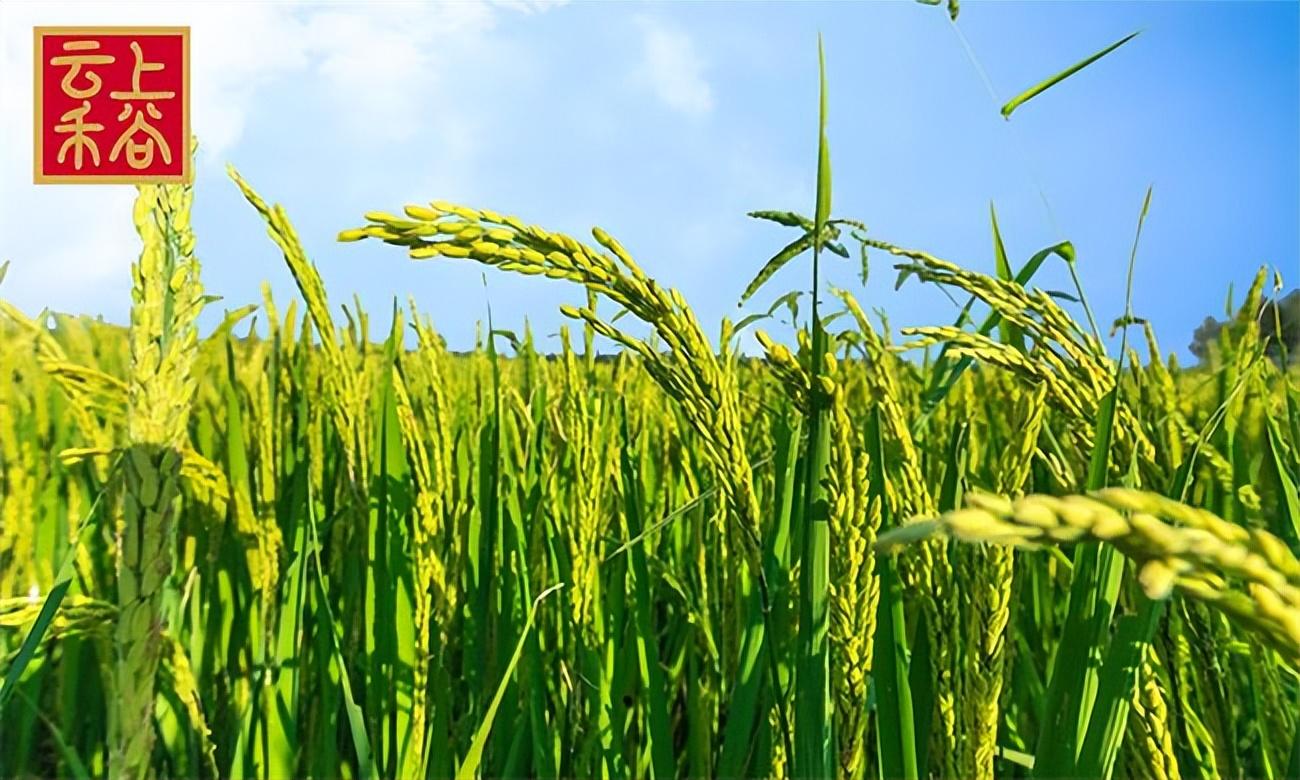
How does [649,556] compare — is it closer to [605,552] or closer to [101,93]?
[605,552]

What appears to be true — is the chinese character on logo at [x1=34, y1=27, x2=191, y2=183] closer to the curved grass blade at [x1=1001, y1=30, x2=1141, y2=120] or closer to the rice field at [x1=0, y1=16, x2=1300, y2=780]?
the rice field at [x1=0, y1=16, x2=1300, y2=780]

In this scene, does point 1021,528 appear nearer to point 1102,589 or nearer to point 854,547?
point 854,547

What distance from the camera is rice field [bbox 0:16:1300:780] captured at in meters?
0.71

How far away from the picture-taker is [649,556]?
151 centimetres

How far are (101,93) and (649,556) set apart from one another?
3.46ft

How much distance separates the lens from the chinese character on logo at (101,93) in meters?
1.36

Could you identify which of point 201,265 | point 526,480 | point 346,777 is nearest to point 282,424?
point 526,480

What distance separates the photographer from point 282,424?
5.29 feet

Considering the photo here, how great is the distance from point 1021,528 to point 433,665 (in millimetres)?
1019

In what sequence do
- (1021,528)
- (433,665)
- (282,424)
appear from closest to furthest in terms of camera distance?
(1021,528) < (433,665) < (282,424)

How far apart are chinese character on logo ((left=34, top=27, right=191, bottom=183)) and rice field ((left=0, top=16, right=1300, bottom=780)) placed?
239 mm

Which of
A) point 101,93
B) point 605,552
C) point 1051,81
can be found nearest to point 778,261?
point 1051,81

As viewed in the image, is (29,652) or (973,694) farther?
(29,652)

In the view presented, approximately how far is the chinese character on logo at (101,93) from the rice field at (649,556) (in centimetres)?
24
